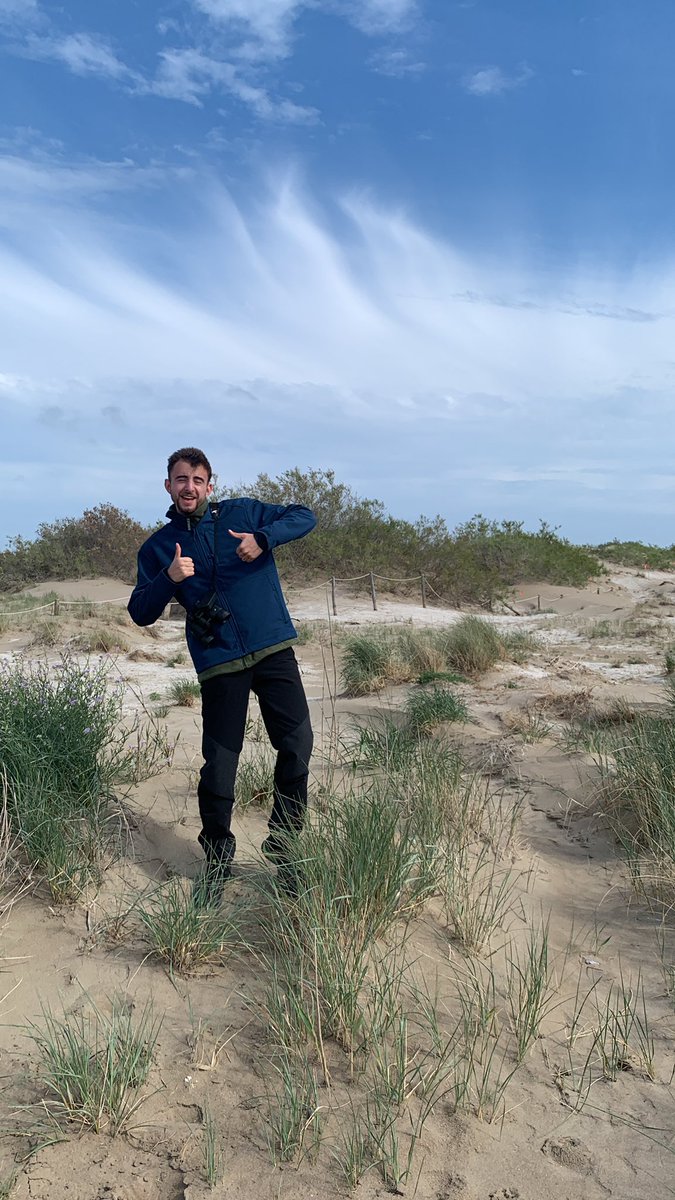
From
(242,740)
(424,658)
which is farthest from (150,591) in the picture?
(424,658)

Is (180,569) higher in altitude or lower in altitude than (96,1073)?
higher

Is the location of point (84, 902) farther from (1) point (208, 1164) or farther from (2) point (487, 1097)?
(2) point (487, 1097)

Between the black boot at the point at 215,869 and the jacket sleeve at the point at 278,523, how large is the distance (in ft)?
4.04

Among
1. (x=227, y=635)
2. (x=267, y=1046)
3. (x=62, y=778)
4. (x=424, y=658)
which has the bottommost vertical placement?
(x=267, y=1046)

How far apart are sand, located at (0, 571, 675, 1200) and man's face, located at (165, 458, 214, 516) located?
1543 mm

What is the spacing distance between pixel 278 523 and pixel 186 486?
0.41 m

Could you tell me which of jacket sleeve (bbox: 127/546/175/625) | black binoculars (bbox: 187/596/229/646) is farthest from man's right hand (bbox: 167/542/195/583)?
black binoculars (bbox: 187/596/229/646)

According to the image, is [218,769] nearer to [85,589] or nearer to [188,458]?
[188,458]

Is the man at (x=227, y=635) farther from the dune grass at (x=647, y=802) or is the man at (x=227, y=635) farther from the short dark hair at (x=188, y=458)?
the dune grass at (x=647, y=802)

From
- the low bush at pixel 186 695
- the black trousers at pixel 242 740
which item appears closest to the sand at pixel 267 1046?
the black trousers at pixel 242 740

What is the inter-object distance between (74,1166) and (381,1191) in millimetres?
772

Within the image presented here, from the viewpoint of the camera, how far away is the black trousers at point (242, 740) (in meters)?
3.42

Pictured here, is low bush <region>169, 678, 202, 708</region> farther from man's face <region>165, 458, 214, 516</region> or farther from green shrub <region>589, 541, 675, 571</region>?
green shrub <region>589, 541, 675, 571</region>

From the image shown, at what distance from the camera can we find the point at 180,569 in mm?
3289
